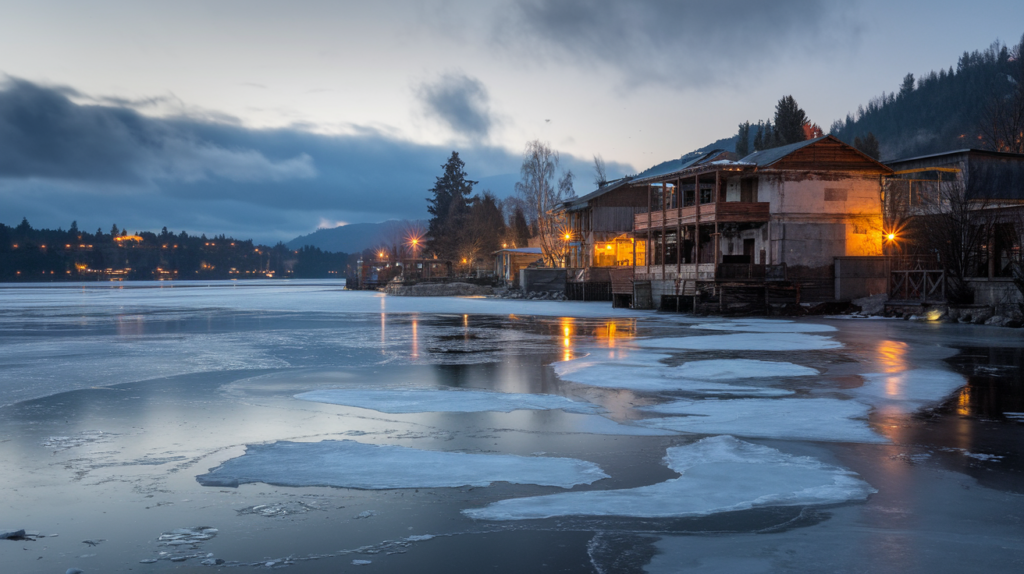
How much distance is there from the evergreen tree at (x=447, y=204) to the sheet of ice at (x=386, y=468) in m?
98.7

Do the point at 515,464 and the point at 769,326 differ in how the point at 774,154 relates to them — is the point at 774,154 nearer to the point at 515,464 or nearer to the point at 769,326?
the point at 769,326

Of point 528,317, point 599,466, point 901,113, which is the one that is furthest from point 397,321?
point 901,113

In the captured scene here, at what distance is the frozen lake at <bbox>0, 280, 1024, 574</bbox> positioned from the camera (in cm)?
516

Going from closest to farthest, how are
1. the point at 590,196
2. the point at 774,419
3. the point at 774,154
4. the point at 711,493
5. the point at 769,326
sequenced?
the point at 711,493 → the point at 774,419 → the point at 769,326 → the point at 774,154 → the point at 590,196

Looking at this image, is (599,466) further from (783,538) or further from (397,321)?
(397,321)

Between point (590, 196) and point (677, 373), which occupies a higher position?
point (590, 196)

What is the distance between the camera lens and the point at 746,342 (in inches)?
825

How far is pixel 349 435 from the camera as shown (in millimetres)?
9078

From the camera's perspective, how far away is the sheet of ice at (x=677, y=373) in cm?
1284

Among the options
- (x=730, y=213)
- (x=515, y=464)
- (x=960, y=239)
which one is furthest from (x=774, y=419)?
(x=730, y=213)

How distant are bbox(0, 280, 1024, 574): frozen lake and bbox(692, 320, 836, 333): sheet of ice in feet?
29.1

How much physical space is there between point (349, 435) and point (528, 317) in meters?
26.1

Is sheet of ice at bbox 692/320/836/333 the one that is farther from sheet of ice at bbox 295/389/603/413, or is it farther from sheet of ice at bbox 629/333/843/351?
sheet of ice at bbox 295/389/603/413

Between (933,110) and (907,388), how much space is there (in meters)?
168
